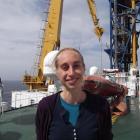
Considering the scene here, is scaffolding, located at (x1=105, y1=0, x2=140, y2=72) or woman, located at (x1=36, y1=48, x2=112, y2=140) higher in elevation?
scaffolding, located at (x1=105, y1=0, x2=140, y2=72)

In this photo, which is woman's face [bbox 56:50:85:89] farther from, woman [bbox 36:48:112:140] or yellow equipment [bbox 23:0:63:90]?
yellow equipment [bbox 23:0:63:90]

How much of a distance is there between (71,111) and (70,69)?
12.9 inches

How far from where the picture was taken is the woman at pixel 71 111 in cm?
243

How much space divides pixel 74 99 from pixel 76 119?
16cm

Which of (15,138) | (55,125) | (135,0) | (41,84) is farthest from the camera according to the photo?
(135,0)

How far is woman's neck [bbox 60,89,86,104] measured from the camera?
2492mm

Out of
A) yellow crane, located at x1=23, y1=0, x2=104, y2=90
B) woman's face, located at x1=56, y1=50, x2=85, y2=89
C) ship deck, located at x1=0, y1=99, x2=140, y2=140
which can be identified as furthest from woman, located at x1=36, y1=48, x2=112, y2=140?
yellow crane, located at x1=23, y1=0, x2=104, y2=90

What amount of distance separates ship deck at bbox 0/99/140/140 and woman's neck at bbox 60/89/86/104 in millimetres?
4683

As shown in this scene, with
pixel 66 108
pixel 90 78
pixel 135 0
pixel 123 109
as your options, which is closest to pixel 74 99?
pixel 66 108

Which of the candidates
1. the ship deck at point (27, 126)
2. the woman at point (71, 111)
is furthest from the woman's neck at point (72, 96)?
the ship deck at point (27, 126)

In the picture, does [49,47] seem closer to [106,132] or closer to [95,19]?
[95,19]

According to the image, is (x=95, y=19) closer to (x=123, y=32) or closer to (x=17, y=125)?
(x=123, y=32)

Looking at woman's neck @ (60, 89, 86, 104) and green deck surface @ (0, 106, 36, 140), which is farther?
green deck surface @ (0, 106, 36, 140)

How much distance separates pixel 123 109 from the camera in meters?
10.4
